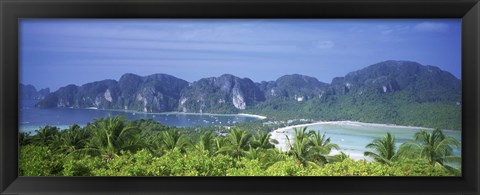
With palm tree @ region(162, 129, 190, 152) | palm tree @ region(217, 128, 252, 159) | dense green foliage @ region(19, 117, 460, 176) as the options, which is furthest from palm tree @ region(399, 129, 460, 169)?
palm tree @ region(162, 129, 190, 152)

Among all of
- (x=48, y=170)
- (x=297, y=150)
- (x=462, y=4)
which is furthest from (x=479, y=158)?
(x=48, y=170)

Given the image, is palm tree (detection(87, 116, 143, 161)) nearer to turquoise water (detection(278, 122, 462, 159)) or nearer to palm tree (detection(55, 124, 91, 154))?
palm tree (detection(55, 124, 91, 154))

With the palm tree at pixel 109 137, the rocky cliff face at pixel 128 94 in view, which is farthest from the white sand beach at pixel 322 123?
the palm tree at pixel 109 137

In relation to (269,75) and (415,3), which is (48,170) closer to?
(269,75)

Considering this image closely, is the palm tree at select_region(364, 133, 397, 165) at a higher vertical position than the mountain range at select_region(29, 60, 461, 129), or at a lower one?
lower

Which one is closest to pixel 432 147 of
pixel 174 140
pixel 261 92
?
pixel 261 92

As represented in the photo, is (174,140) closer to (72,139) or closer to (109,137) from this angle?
(109,137)

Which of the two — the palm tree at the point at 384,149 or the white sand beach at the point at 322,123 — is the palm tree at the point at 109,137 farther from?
the palm tree at the point at 384,149
